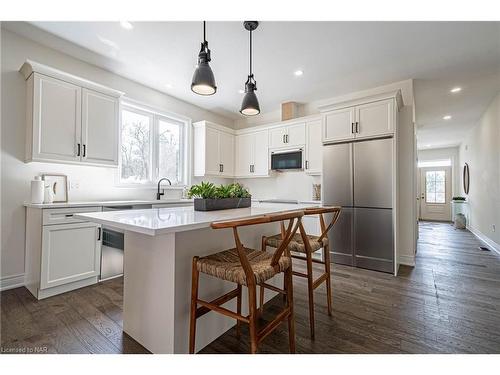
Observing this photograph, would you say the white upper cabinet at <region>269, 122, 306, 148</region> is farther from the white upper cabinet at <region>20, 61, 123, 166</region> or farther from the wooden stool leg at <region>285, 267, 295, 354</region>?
the wooden stool leg at <region>285, 267, 295, 354</region>

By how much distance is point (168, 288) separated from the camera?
55.3 inches

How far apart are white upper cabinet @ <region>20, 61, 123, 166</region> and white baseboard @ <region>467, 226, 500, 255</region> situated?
6.50 m

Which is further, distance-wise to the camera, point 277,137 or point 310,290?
point 277,137

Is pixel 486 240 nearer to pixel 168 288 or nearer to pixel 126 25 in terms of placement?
pixel 168 288

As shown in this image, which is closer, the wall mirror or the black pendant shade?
the black pendant shade

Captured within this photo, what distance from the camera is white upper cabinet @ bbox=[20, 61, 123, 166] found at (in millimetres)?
2510

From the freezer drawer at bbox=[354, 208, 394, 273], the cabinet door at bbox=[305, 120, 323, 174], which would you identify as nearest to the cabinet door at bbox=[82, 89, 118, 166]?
the cabinet door at bbox=[305, 120, 323, 174]

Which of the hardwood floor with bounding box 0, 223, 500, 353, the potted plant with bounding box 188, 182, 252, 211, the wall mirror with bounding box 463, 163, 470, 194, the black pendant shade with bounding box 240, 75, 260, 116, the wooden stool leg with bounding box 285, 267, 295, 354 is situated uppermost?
the black pendant shade with bounding box 240, 75, 260, 116

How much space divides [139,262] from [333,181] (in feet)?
A: 9.58

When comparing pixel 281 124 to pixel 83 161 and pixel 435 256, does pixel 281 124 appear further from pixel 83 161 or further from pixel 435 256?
pixel 435 256

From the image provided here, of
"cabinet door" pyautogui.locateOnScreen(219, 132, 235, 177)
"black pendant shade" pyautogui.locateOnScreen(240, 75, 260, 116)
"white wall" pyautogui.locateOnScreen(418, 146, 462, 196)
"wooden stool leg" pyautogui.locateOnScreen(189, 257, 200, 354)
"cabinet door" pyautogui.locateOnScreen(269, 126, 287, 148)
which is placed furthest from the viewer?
"white wall" pyautogui.locateOnScreen(418, 146, 462, 196)

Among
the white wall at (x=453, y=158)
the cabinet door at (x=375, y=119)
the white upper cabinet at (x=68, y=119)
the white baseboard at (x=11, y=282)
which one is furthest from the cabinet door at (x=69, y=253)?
the white wall at (x=453, y=158)

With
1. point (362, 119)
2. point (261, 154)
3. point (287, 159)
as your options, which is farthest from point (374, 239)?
point (261, 154)

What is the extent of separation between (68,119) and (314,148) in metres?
3.55
